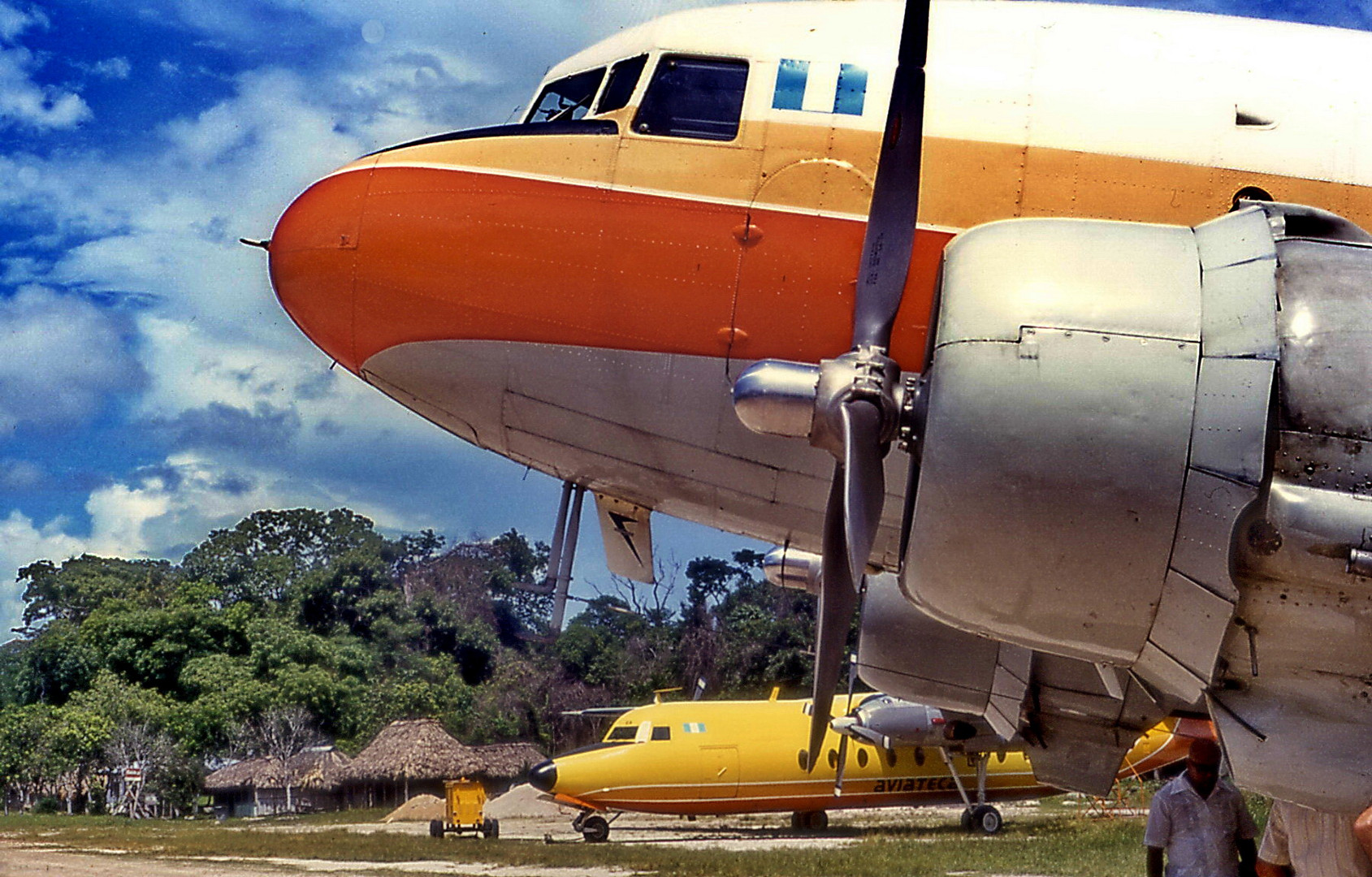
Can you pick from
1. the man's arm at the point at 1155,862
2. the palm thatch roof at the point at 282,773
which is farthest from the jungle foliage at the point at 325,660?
the man's arm at the point at 1155,862

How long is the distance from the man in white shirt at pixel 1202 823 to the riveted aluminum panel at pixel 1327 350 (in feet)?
12.7

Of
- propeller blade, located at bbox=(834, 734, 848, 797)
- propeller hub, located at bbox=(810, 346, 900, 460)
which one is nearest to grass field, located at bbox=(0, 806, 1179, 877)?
propeller blade, located at bbox=(834, 734, 848, 797)

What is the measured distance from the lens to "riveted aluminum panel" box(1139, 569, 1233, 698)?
12.7ft

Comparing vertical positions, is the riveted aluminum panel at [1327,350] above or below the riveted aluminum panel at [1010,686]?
above

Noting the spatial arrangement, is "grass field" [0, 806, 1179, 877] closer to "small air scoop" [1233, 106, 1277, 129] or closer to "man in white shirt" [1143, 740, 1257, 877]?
"man in white shirt" [1143, 740, 1257, 877]

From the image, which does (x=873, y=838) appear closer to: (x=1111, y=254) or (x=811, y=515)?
(x=811, y=515)

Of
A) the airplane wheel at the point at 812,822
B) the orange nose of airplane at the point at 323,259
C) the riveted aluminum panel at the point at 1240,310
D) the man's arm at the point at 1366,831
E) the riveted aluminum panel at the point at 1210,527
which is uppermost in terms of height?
the orange nose of airplane at the point at 323,259

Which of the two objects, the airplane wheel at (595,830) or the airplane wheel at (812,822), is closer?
the airplane wheel at (595,830)

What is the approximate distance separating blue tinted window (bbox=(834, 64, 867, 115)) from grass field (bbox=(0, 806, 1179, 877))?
453 inches

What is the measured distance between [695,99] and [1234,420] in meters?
3.61

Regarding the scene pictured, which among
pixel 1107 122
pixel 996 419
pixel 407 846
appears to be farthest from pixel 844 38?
pixel 407 846

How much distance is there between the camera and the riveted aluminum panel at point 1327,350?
3803 mm

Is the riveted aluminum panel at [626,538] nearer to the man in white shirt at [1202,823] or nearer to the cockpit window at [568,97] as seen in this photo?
the cockpit window at [568,97]

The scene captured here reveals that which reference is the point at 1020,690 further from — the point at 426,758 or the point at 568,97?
the point at 426,758
